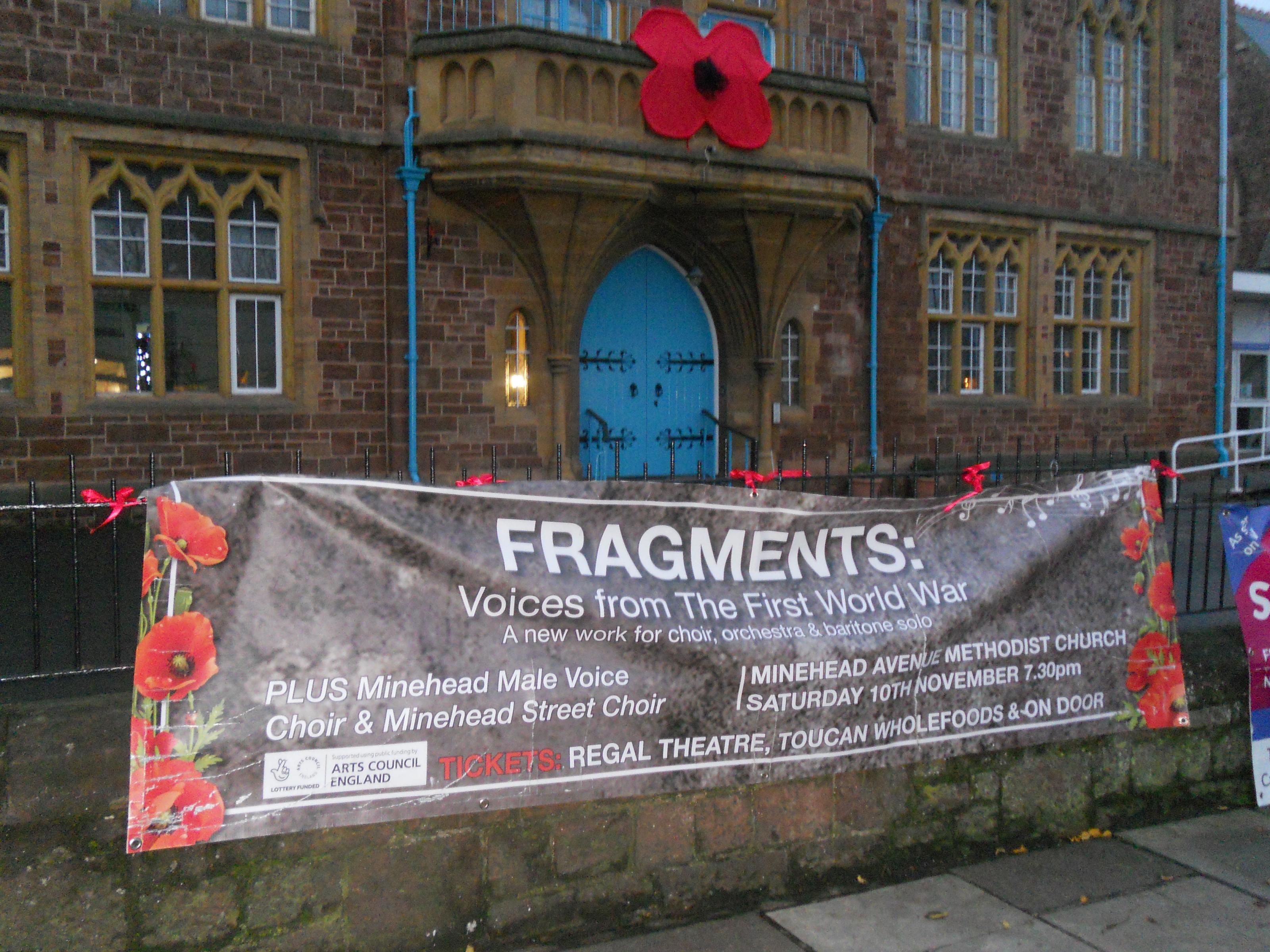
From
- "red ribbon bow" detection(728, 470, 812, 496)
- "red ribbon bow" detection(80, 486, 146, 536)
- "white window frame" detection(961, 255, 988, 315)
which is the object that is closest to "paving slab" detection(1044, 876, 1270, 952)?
"red ribbon bow" detection(728, 470, 812, 496)

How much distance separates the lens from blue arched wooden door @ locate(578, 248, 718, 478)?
1178 centimetres

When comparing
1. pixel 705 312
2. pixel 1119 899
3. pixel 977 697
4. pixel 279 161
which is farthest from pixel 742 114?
pixel 1119 899

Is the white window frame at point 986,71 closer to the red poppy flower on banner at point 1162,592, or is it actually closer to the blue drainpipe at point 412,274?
the blue drainpipe at point 412,274

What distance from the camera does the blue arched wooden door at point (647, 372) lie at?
11781 mm

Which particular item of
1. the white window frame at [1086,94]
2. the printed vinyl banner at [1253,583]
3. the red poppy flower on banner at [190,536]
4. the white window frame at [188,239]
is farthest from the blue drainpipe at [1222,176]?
the red poppy flower on banner at [190,536]

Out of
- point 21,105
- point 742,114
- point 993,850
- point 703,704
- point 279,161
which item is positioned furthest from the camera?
point 742,114

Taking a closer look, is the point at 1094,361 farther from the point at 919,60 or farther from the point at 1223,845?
the point at 1223,845

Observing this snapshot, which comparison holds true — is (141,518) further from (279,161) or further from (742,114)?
(742,114)

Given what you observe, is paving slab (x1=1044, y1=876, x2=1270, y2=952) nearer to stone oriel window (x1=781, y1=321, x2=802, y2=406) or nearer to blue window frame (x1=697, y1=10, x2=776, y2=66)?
stone oriel window (x1=781, y1=321, x2=802, y2=406)

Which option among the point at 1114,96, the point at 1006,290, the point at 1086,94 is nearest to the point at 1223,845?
the point at 1006,290

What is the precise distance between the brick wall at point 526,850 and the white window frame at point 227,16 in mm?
8046

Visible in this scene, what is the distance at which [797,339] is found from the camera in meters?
12.8

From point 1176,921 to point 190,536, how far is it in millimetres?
3993

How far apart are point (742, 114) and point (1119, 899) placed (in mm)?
8226
